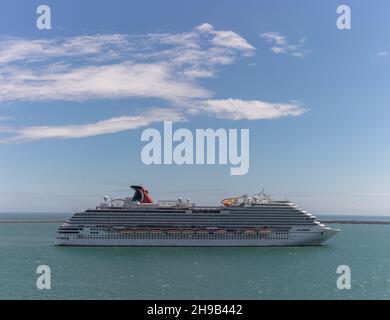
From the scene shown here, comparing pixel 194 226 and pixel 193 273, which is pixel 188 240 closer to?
pixel 194 226

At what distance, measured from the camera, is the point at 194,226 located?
6344 cm

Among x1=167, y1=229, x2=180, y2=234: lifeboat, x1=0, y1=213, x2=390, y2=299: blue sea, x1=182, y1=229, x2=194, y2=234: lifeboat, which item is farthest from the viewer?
x1=182, y1=229, x2=194, y2=234: lifeboat

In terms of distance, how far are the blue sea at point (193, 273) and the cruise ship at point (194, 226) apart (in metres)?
2.89

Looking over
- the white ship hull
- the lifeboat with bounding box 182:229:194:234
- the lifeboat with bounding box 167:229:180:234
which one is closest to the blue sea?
the white ship hull

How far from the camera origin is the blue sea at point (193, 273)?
108 feet

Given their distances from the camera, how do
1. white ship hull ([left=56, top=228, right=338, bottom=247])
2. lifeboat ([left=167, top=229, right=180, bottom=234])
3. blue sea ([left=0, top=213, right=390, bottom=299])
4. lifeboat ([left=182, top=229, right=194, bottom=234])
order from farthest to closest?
lifeboat ([left=182, top=229, right=194, bottom=234]), lifeboat ([left=167, top=229, right=180, bottom=234]), white ship hull ([left=56, top=228, right=338, bottom=247]), blue sea ([left=0, top=213, right=390, bottom=299])

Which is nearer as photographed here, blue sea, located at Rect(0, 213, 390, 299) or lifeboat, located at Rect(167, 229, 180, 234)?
blue sea, located at Rect(0, 213, 390, 299)

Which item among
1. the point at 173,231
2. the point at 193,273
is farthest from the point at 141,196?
the point at 193,273

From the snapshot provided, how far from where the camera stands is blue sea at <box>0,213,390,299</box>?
33031 mm

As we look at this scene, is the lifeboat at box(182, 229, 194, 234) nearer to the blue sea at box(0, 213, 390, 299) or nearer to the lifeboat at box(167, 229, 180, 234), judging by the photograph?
the lifeboat at box(167, 229, 180, 234)

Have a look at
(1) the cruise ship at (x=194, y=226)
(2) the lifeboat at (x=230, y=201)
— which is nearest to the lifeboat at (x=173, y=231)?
(1) the cruise ship at (x=194, y=226)

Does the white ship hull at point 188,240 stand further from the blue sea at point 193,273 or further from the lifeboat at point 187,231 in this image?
the blue sea at point 193,273

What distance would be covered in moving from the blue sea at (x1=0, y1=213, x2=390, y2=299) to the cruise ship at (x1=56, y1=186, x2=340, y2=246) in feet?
9.49
